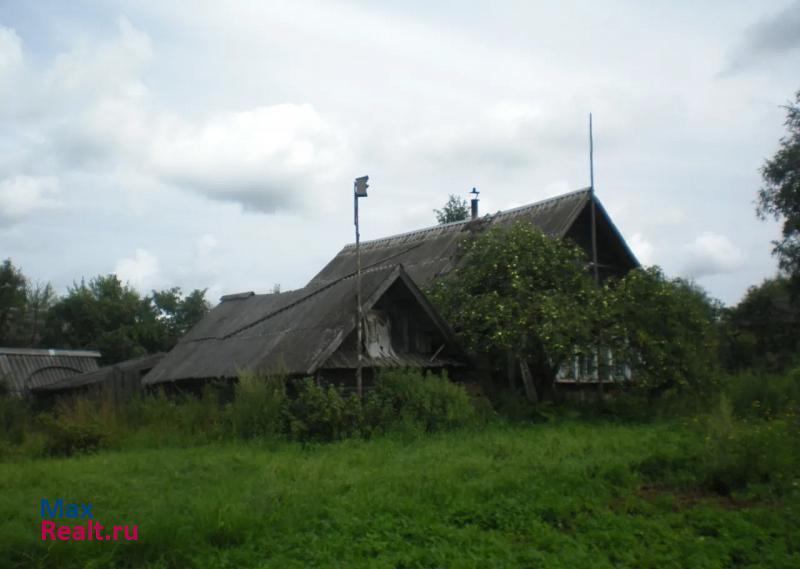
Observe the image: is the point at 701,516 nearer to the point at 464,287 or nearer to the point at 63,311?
the point at 464,287

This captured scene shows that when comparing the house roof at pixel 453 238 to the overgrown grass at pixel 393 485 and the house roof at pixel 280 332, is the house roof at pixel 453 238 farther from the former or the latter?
the overgrown grass at pixel 393 485

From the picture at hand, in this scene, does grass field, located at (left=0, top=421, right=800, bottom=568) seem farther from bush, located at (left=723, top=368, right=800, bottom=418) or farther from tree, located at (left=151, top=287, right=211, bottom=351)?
tree, located at (left=151, top=287, right=211, bottom=351)

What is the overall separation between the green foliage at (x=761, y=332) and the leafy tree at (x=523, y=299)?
15.5 meters

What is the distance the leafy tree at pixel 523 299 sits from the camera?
16125mm

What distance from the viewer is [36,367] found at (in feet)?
86.4

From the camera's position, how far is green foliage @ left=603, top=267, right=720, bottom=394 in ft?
54.9

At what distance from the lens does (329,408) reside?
13.6m

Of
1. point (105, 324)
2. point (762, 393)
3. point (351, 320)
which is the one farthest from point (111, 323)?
point (762, 393)

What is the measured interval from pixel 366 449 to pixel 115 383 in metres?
11.3

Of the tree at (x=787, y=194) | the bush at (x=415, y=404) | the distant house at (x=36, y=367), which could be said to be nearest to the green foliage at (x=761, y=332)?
the tree at (x=787, y=194)

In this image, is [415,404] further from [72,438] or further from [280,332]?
[72,438]

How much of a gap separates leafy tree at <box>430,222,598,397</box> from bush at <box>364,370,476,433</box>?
2.11 meters

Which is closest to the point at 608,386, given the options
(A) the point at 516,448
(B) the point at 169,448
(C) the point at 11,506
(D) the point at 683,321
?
(D) the point at 683,321

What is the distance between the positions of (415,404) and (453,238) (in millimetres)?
9725
